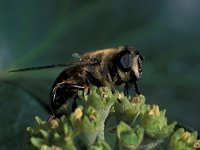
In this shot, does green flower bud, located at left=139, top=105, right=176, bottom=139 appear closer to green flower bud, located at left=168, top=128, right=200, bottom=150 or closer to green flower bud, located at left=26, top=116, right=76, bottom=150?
green flower bud, located at left=168, top=128, right=200, bottom=150

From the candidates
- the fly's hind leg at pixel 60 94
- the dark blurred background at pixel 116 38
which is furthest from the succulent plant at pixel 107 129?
the dark blurred background at pixel 116 38

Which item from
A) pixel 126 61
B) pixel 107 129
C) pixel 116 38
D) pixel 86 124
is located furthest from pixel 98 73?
pixel 116 38

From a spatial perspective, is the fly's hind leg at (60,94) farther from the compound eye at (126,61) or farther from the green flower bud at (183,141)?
the green flower bud at (183,141)

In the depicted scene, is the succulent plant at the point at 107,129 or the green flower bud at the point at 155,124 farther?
the green flower bud at the point at 155,124

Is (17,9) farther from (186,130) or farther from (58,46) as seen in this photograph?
(186,130)

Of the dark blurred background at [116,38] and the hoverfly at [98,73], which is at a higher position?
the dark blurred background at [116,38]
